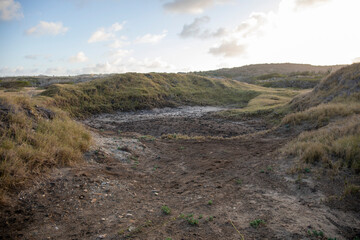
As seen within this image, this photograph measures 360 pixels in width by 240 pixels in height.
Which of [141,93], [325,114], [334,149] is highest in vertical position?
[141,93]

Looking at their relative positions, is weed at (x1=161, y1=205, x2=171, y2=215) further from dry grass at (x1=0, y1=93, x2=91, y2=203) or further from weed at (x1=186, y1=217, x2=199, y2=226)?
dry grass at (x1=0, y1=93, x2=91, y2=203)

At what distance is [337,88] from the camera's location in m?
17.2

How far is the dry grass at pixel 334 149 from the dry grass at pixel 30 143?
28.9ft

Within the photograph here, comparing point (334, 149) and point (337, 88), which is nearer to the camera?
point (334, 149)

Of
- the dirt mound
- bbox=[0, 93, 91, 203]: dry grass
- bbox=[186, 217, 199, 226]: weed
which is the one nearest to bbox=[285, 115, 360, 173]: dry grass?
bbox=[186, 217, 199, 226]: weed

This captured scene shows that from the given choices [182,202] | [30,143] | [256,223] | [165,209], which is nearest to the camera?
[256,223]

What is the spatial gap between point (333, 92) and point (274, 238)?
16585 millimetres

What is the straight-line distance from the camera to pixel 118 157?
1024 centimetres

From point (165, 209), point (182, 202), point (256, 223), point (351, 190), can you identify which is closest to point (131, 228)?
point (165, 209)

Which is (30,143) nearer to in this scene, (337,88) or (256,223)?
(256,223)

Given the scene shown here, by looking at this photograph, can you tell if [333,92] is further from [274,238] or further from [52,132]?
[52,132]

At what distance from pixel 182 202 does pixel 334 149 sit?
599cm

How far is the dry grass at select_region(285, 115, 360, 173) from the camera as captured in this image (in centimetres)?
752

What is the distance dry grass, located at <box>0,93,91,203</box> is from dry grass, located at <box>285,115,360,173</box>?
28.9ft
